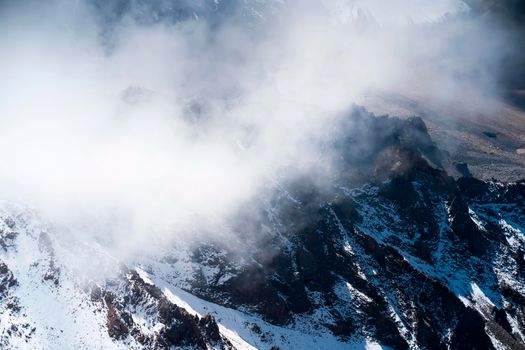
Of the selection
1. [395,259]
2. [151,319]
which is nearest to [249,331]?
[151,319]

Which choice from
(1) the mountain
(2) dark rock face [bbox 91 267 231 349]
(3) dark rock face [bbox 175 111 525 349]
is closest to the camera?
(2) dark rock face [bbox 91 267 231 349]

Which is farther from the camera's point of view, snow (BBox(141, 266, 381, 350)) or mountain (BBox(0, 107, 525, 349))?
snow (BBox(141, 266, 381, 350))

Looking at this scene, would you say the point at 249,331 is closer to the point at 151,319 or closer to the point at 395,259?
the point at 151,319

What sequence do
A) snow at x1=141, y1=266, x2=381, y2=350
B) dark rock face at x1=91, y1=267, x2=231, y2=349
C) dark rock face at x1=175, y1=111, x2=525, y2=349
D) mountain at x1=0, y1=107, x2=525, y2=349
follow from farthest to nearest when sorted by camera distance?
dark rock face at x1=175, y1=111, x2=525, y2=349
snow at x1=141, y1=266, x2=381, y2=350
mountain at x1=0, y1=107, x2=525, y2=349
dark rock face at x1=91, y1=267, x2=231, y2=349

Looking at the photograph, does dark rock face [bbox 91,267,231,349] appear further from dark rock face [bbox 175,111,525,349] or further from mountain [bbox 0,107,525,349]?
dark rock face [bbox 175,111,525,349]

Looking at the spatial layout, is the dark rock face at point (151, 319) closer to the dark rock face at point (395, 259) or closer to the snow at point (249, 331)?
the snow at point (249, 331)

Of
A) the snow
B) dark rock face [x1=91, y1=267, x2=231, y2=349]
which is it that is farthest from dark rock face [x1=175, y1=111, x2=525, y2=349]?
dark rock face [x1=91, y1=267, x2=231, y2=349]

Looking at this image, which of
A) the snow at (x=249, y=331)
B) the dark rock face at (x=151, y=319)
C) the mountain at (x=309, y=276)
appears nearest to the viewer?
the dark rock face at (x=151, y=319)

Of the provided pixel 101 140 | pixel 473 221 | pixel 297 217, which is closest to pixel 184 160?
pixel 101 140

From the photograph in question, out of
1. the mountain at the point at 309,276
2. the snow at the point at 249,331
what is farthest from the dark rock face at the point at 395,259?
the snow at the point at 249,331
